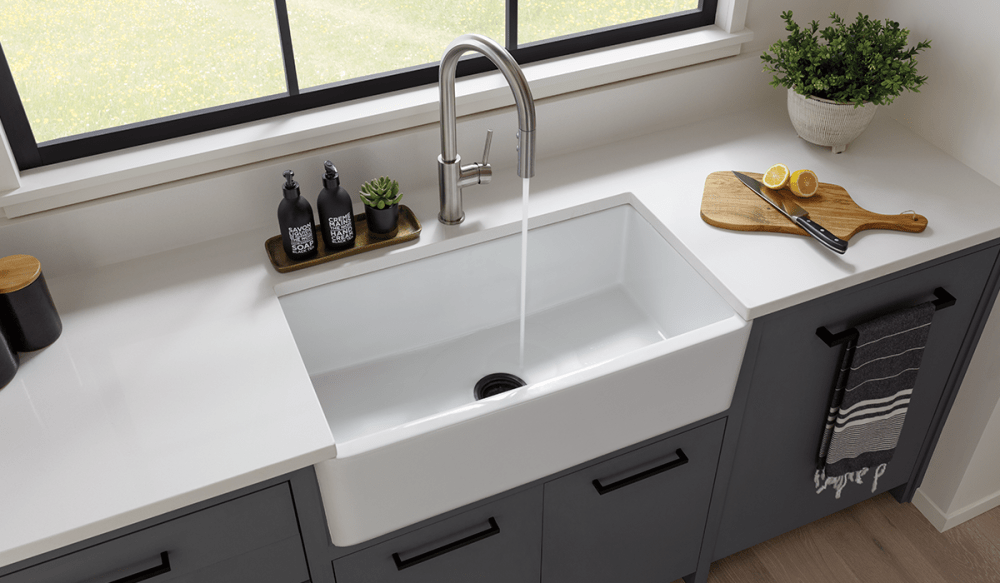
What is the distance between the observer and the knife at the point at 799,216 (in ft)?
4.86

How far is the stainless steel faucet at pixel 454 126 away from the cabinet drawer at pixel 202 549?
2.14ft

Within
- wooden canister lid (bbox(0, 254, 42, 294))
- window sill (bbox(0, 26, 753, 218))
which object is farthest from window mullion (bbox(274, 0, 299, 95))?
wooden canister lid (bbox(0, 254, 42, 294))

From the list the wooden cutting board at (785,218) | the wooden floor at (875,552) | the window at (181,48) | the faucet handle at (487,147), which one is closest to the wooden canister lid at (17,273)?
the faucet handle at (487,147)

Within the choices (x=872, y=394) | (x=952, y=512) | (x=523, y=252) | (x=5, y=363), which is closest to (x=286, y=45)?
(x=523, y=252)

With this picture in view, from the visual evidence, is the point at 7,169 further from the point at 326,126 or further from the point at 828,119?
the point at 828,119

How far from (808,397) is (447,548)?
2.65 ft

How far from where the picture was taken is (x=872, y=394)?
165 centimetres

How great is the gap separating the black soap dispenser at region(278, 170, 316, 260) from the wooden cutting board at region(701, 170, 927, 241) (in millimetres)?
779

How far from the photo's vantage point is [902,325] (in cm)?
156

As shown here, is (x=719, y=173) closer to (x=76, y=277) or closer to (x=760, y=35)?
(x=760, y=35)

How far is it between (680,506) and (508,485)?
0.48 meters

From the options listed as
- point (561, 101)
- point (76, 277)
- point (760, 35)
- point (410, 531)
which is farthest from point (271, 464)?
point (760, 35)

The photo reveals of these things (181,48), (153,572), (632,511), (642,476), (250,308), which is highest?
(250,308)

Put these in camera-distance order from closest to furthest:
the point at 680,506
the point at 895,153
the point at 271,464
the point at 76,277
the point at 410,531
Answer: the point at 271,464, the point at 410,531, the point at 76,277, the point at 680,506, the point at 895,153
